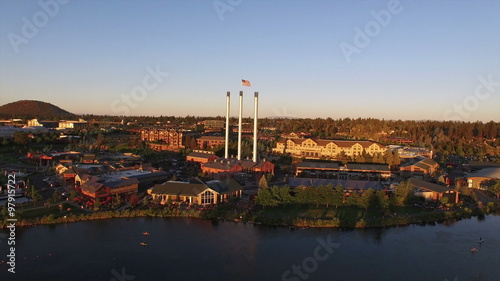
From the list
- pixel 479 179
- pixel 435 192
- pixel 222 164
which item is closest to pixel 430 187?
pixel 435 192

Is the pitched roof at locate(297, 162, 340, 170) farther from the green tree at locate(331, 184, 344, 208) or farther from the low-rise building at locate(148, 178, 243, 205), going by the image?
the low-rise building at locate(148, 178, 243, 205)

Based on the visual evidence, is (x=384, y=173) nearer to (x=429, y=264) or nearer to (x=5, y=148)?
(x=429, y=264)

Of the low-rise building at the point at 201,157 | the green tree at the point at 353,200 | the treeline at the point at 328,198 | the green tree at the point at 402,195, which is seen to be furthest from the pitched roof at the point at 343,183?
the low-rise building at the point at 201,157

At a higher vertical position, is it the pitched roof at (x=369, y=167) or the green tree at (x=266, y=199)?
the pitched roof at (x=369, y=167)

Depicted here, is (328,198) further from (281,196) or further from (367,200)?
(281,196)

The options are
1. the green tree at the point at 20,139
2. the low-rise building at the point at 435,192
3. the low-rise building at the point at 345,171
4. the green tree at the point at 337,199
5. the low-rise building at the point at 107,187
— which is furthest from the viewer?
the green tree at the point at 20,139

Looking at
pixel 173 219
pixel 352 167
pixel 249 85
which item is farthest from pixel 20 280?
pixel 249 85

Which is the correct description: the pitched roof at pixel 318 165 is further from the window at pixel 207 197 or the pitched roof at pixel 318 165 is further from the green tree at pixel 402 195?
the window at pixel 207 197
